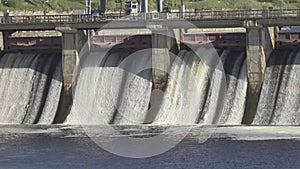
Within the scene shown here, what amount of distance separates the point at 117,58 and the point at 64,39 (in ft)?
19.8

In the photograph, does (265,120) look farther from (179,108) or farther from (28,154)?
(28,154)

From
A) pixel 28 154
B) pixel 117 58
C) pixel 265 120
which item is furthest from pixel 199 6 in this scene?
pixel 28 154

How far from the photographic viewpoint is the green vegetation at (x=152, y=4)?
536ft

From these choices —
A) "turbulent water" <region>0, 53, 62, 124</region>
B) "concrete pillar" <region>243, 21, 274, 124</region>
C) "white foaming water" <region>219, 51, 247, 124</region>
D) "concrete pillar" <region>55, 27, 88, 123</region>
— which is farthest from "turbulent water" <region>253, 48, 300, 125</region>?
"turbulent water" <region>0, 53, 62, 124</region>

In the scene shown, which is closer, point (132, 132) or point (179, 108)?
point (132, 132)

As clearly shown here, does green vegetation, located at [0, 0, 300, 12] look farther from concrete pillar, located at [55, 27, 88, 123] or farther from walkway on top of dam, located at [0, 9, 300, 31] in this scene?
concrete pillar, located at [55, 27, 88, 123]

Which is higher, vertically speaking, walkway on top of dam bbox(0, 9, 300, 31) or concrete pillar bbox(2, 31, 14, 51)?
walkway on top of dam bbox(0, 9, 300, 31)

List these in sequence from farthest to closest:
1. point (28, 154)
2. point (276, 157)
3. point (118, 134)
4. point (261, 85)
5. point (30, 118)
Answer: point (30, 118)
point (261, 85)
point (118, 134)
point (28, 154)
point (276, 157)

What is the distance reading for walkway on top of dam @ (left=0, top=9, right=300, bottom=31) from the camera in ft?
317

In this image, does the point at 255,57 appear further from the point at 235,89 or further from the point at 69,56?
the point at 69,56

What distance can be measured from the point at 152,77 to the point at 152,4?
76.4m

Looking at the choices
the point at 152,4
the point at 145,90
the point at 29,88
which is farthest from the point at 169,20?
the point at 152,4

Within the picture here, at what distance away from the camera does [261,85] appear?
95375 millimetres

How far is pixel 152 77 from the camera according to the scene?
101125 mm
